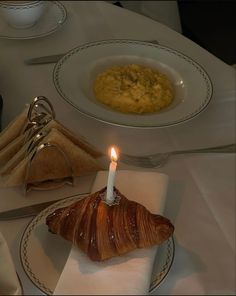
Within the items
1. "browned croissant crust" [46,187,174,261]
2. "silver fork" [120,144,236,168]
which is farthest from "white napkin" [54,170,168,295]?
"silver fork" [120,144,236,168]

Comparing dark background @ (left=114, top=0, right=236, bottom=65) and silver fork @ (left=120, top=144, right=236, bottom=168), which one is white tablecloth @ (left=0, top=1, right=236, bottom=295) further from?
dark background @ (left=114, top=0, right=236, bottom=65)

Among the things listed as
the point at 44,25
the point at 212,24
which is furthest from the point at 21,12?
the point at 212,24

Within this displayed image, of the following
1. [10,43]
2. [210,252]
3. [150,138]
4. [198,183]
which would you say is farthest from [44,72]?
[210,252]

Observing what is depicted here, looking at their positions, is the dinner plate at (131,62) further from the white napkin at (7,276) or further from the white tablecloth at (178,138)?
the white napkin at (7,276)

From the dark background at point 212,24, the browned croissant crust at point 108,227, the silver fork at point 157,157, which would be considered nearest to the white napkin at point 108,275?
the browned croissant crust at point 108,227

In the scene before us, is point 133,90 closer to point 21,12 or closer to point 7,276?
point 21,12

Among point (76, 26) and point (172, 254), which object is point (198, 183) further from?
point (76, 26)

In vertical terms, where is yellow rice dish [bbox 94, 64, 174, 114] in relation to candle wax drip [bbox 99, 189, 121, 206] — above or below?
above
